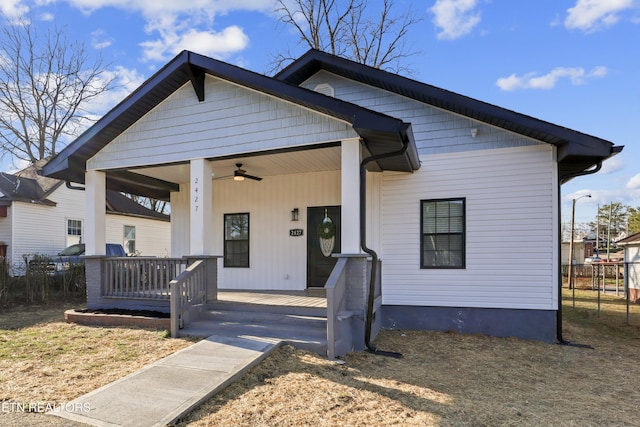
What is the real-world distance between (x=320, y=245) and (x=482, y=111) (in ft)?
13.8

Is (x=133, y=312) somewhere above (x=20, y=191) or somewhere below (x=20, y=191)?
below

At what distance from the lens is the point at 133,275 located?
716 cm

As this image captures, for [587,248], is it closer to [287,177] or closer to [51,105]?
[287,177]

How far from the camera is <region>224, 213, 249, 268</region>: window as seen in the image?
9.24 m

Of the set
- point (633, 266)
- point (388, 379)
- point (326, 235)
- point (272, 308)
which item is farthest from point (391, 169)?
point (633, 266)

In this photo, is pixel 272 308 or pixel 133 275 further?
pixel 133 275

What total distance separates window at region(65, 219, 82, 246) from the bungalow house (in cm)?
1027

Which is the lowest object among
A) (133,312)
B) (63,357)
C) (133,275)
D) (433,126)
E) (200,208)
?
(63,357)

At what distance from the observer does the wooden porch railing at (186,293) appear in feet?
18.8

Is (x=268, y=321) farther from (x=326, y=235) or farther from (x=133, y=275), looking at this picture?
(x=133, y=275)

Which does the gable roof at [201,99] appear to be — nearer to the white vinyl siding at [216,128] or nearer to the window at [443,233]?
the white vinyl siding at [216,128]

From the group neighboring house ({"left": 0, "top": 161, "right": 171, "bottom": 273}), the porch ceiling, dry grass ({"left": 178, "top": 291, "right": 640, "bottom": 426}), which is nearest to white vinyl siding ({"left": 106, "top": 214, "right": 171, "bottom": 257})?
neighboring house ({"left": 0, "top": 161, "right": 171, "bottom": 273})

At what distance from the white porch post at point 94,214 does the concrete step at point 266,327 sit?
2.88 m

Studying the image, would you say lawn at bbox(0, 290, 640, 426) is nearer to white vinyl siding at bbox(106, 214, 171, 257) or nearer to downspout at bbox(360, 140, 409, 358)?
downspout at bbox(360, 140, 409, 358)
